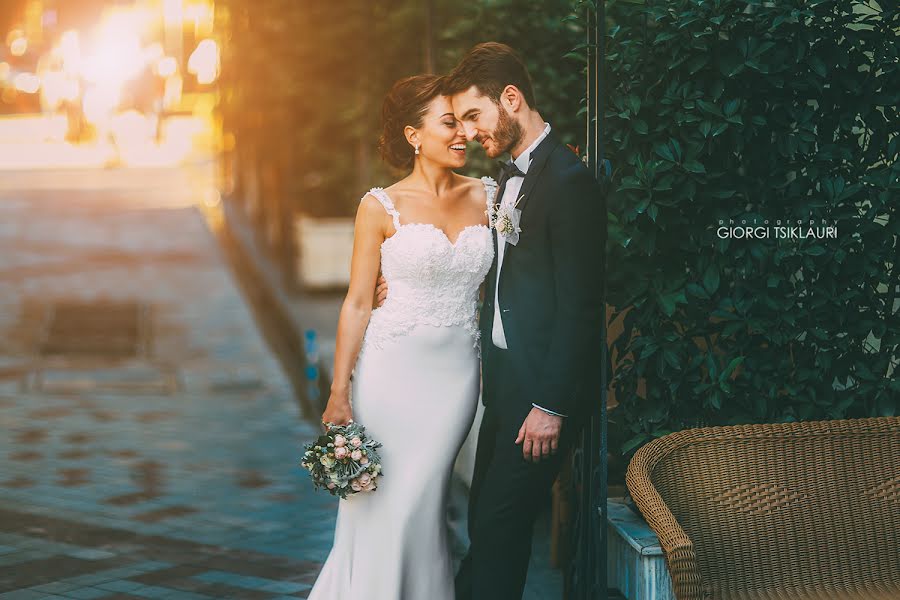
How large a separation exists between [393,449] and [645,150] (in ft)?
4.51

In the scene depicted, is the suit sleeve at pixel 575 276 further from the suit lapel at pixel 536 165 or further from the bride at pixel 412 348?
the bride at pixel 412 348

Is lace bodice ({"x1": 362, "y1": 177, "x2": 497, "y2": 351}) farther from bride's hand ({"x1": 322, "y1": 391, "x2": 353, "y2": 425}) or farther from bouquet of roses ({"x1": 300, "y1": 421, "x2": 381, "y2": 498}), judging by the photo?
bouquet of roses ({"x1": 300, "y1": 421, "x2": 381, "y2": 498})

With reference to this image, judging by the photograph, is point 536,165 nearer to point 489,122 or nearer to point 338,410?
point 489,122

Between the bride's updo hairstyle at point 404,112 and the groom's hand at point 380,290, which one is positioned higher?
the bride's updo hairstyle at point 404,112

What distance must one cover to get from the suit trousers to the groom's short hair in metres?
0.85

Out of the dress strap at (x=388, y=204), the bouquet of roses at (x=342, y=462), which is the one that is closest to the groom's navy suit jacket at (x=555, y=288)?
the dress strap at (x=388, y=204)

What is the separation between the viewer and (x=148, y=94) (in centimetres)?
3750

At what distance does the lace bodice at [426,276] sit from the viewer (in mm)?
4266

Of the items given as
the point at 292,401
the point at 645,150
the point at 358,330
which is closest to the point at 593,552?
the point at 358,330

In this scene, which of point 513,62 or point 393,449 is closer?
point 513,62

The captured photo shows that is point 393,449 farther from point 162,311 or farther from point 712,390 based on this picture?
point 162,311

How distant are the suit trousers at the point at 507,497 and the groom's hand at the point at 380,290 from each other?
46cm

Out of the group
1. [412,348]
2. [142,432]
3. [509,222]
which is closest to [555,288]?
[509,222]

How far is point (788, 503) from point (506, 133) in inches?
59.8
